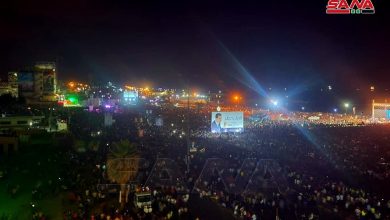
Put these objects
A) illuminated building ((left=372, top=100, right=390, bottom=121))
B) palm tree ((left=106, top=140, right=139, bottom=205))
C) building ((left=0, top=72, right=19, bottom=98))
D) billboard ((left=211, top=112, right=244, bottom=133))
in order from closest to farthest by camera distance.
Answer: palm tree ((left=106, top=140, right=139, bottom=205)), billboard ((left=211, top=112, right=244, bottom=133)), illuminated building ((left=372, top=100, right=390, bottom=121)), building ((left=0, top=72, right=19, bottom=98))

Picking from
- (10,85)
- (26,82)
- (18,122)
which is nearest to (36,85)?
(26,82)

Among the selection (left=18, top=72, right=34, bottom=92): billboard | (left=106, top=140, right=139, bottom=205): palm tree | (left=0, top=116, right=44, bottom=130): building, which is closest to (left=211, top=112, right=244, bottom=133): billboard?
(left=106, top=140, right=139, bottom=205): palm tree

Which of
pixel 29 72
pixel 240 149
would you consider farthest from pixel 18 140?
pixel 29 72

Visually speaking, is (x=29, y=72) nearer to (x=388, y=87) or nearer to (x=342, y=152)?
(x=342, y=152)

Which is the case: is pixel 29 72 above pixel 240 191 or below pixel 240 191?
above

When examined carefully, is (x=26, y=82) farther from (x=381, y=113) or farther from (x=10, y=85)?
(x=381, y=113)

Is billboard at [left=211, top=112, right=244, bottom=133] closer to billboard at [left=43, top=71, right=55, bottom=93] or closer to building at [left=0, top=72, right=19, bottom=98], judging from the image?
billboard at [left=43, top=71, right=55, bottom=93]
